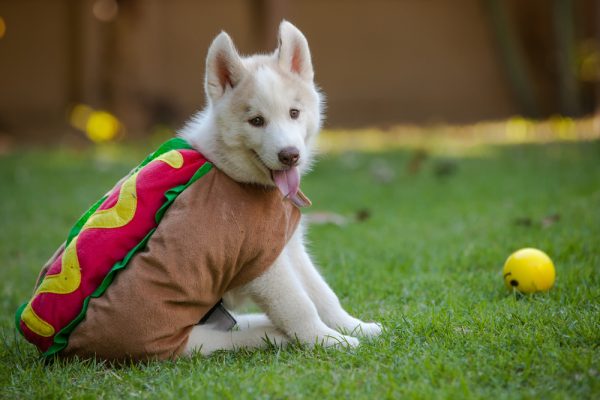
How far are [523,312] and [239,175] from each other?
4.95ft

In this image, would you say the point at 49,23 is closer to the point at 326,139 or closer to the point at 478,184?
the point at 326,139

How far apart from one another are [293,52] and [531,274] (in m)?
1.71

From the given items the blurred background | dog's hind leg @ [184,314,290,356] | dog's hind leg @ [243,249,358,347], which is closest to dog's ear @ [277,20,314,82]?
dog's hind leg @ [243,249,358,347]

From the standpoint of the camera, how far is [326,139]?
10.7 m

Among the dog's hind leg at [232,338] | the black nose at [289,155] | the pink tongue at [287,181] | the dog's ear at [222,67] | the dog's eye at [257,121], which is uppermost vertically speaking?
the dog's ear at [222,67]

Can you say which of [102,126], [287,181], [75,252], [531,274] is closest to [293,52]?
[287,181]

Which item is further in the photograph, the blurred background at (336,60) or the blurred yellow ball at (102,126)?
the blurred background at (336,60)

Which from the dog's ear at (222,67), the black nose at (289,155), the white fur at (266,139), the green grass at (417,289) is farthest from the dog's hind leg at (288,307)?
the dog's ear at (222,67)

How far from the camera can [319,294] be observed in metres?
3.57

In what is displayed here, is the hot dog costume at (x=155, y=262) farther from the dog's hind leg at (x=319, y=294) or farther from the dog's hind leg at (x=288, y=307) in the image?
the dog's hind leg at (x=319, y=294)

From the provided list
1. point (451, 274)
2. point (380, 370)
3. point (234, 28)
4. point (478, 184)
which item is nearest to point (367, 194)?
point (478, 184)

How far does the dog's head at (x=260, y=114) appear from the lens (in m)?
3.14

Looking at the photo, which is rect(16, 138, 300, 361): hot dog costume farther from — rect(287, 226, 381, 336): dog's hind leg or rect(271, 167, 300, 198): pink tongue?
rect(287, 226, 381, 336): dog's hind leg

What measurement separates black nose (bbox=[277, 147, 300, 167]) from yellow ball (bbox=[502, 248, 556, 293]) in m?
1.49
